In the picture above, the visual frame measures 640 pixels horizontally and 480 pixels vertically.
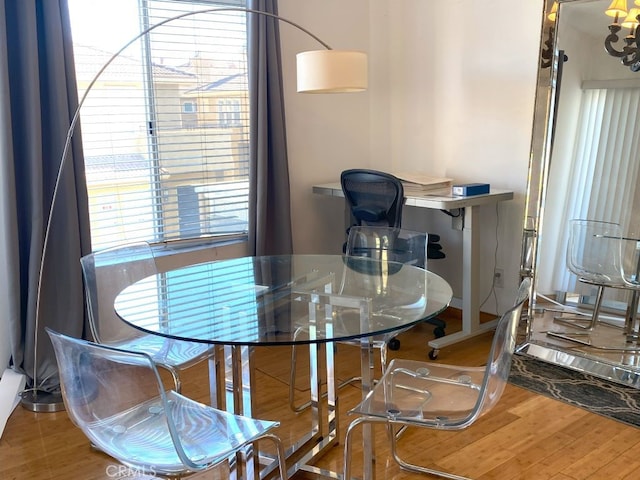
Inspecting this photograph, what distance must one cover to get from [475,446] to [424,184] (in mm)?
1612

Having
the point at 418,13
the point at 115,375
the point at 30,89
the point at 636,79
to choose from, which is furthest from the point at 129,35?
the point at 636,79

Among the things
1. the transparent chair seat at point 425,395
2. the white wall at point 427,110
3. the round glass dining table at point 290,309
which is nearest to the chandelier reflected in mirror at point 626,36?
the white wall at point 427,110

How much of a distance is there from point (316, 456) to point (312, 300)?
2.20ft

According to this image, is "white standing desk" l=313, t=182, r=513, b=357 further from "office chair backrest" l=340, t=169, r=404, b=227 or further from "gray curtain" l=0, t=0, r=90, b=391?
"gray curtain" l=0, t=0, r=90, b=391

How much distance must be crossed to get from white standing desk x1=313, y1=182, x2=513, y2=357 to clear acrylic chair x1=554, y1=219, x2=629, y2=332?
1.60 feet

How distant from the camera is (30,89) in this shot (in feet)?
9.11

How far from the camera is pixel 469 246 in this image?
3.47 metres

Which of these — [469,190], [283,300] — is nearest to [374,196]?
[469,190]

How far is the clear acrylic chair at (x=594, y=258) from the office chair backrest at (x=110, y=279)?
6.93ft

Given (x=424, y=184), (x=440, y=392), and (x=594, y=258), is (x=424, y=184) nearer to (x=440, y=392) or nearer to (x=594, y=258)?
(x=594, y=258)

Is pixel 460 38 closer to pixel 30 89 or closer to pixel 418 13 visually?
pixel 418 13

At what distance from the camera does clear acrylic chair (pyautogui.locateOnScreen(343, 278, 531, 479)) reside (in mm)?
1758

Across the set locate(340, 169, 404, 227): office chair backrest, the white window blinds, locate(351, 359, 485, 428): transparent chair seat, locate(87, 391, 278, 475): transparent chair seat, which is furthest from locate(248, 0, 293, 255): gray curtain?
locate(87, 391, 278, 475): transparent chair seat

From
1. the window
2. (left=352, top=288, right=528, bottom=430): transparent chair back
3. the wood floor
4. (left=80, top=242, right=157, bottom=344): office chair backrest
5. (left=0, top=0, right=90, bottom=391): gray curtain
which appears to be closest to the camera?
(left=352, top=288, right=528, bottom=430): transparent chair back
